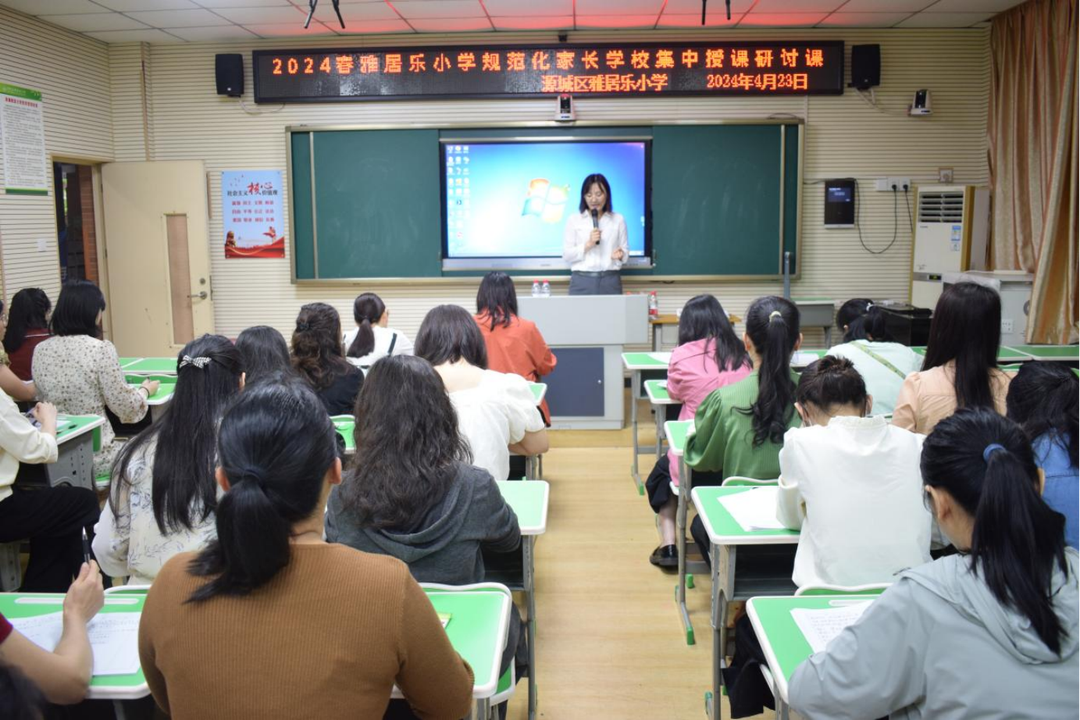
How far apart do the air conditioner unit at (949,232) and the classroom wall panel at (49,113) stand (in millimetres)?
6529

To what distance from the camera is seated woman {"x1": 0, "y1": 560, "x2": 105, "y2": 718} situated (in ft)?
4.69

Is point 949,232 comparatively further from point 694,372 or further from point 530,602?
point 530,602

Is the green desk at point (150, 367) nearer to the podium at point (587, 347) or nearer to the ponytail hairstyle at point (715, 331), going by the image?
the podium at point (587, 347)

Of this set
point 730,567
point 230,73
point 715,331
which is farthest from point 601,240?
point 730,567

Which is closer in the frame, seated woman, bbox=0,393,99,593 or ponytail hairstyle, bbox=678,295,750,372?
seated woman, bbox=0,393,99,593

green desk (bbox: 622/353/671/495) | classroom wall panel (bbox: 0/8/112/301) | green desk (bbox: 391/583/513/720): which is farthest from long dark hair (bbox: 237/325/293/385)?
classroom wall panel (bbox: 0/8/112/301)

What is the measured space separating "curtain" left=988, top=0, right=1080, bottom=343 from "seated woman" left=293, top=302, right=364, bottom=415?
451 cm

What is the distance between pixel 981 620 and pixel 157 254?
7059mm

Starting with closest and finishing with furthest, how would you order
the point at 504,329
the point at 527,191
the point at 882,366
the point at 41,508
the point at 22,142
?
1. the point at 41,508
2. the point at 882,366
3. the point at 504,329
4. the point at 22,142
5. the point at 527,191

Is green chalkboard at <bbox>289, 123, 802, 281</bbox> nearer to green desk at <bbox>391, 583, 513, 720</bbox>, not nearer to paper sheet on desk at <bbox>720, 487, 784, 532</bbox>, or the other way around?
paper sheet on desk at <bbox>720, 487, 784, 532</bbox>

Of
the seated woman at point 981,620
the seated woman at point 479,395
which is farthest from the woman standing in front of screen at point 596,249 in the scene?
the seated woman at point 981,620

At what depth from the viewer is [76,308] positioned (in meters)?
3.68

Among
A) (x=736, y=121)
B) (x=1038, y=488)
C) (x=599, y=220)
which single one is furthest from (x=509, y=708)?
(x=736, y=121)

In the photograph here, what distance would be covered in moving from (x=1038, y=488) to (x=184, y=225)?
6.91 m
